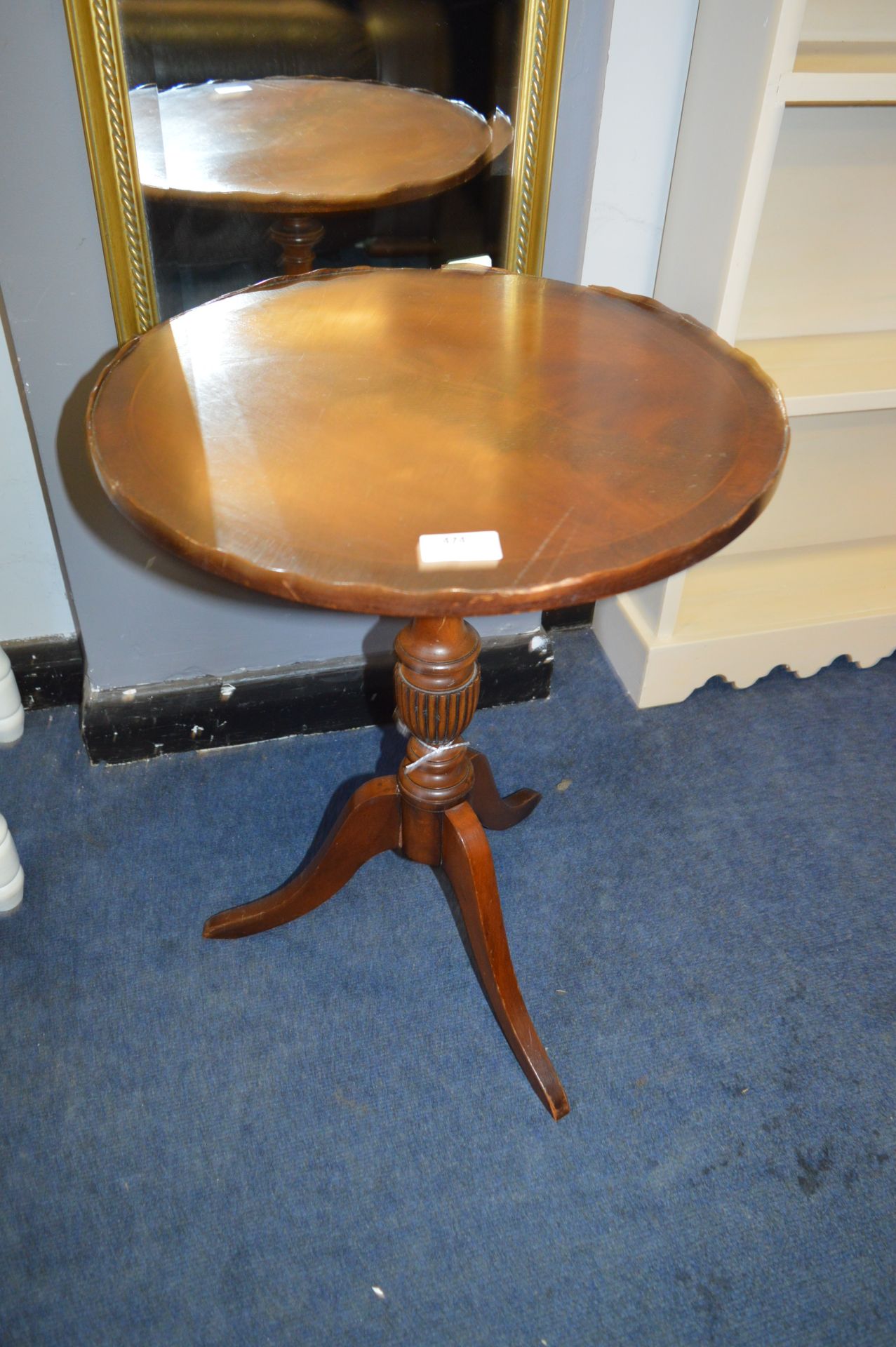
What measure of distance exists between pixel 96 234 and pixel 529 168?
62 centimetres

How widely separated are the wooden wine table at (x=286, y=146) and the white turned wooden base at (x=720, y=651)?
945mm

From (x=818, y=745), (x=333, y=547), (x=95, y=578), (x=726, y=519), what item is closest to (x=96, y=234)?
(x=95, y=578)

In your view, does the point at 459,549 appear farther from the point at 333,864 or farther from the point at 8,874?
the point at 8,874

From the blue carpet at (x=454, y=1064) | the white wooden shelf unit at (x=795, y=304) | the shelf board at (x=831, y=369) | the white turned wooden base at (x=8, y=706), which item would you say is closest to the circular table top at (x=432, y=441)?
the white wooden shelf unit at (x=795, y=304)

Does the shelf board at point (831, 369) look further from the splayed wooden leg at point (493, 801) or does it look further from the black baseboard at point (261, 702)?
the splayed wooden leg at point (493, 801)

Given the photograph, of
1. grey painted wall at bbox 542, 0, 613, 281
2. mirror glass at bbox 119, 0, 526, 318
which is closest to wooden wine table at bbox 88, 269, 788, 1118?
mirror glass at bbox 119, 0, 526, 318

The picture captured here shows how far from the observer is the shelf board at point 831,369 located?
1.63 m

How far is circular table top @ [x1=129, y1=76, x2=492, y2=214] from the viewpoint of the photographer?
1.26m

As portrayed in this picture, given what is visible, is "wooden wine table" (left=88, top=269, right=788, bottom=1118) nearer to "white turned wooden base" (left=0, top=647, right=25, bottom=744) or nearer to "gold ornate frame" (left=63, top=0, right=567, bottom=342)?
"gold ornate frame" (left=63, top=0, right=567, bottom=342)

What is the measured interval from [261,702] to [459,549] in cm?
102

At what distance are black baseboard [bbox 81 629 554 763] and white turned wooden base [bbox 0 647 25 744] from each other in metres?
0.11

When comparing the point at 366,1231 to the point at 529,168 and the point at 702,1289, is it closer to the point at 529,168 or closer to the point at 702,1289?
the point at 702,1289

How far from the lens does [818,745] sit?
1.89m

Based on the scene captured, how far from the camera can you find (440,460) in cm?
97
